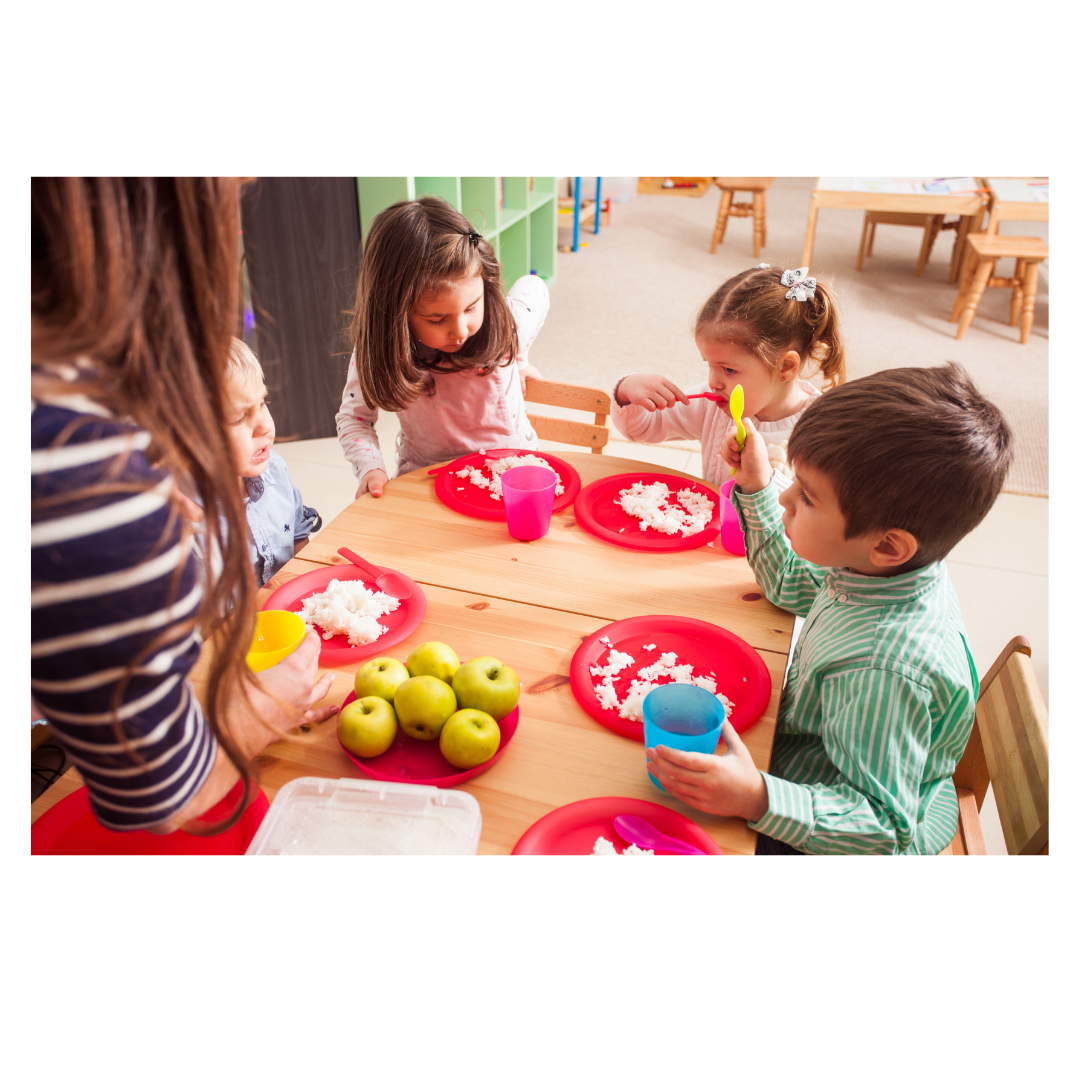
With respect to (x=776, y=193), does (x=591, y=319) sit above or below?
below

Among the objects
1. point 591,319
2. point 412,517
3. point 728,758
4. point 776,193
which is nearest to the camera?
point 728,758

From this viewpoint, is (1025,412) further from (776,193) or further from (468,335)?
(776,193)

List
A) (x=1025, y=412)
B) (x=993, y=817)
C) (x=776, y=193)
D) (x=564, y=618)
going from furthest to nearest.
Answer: (x=776, y=193) → (x=1025, y=412) → (x=993, y=817) → (x=564, y=618)

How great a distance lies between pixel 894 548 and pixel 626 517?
637 millimetres

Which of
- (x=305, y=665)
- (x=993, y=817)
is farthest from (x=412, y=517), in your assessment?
(x=993, y=817)

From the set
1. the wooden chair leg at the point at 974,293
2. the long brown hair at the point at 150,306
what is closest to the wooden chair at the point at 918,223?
the wooden chair leg at the point at 974,293

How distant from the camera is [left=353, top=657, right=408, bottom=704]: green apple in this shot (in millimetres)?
1006

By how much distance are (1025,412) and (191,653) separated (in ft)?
13.8

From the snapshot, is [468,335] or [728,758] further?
[468,335]

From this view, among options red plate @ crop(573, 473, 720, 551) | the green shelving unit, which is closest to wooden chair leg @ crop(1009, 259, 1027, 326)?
the green shelving unit

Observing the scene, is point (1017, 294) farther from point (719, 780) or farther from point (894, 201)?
point (719, 780)

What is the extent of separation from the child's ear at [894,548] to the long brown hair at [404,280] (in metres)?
1.04
